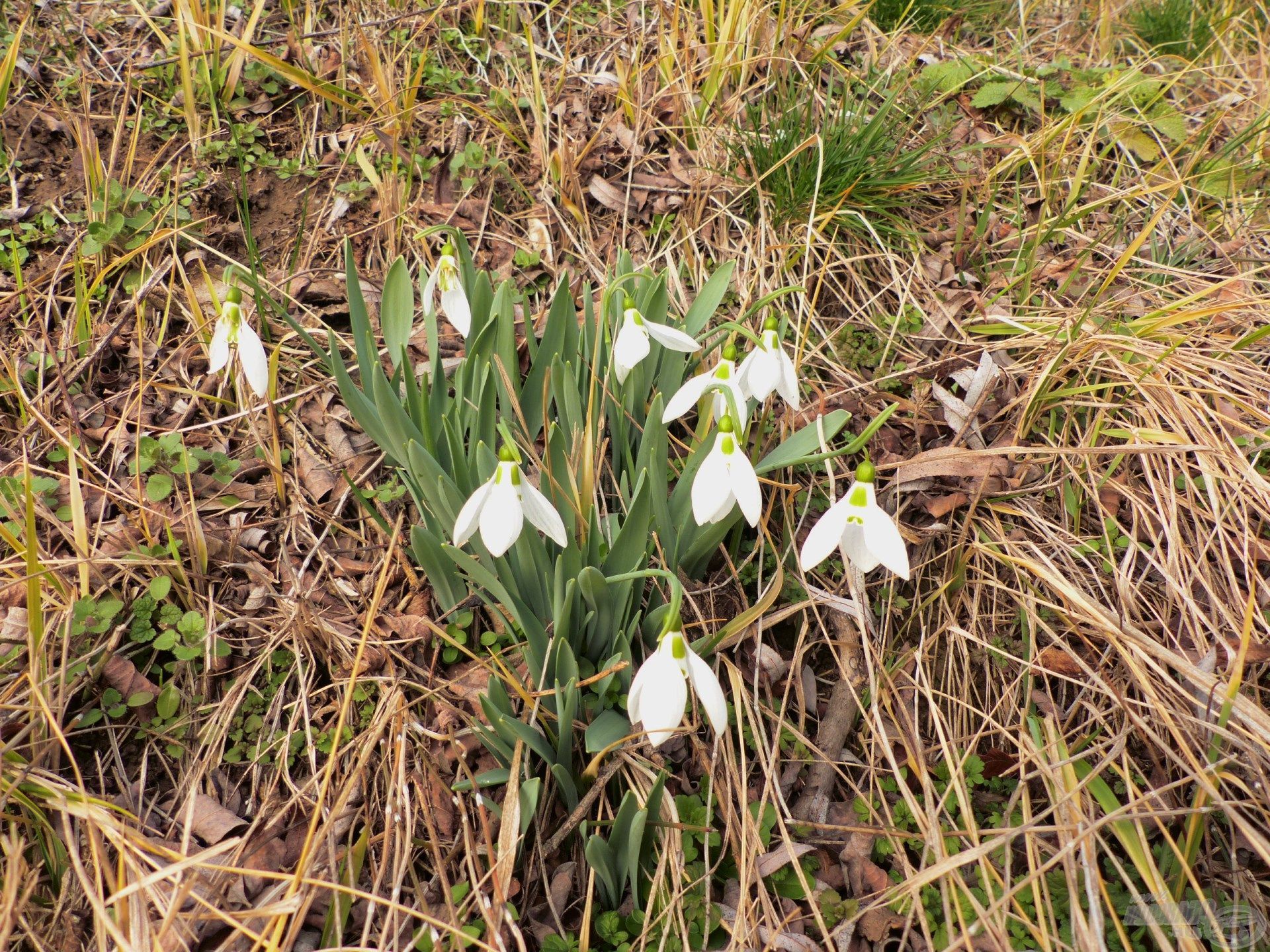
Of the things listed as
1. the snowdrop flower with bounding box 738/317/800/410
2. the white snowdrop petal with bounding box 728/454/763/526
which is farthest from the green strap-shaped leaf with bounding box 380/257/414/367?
the white snowdrop petal with bounding box 728/454/763/526

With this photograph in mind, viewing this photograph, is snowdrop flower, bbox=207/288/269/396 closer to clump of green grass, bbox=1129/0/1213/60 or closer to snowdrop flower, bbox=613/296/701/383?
snowdrop flower, bbox=613/296/701/383

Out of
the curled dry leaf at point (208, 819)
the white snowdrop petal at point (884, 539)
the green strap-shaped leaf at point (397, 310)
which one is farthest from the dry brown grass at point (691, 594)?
the white snowdrop petal at point (884, 539)

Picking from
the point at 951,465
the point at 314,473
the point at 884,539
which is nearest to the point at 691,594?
the point at 884,539

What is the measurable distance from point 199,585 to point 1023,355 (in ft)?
6.47

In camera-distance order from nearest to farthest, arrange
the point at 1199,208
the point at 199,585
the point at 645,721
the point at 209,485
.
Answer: the point at 645,721 → the point at 199,585 → the point at 209,485 → the point at 1199,208

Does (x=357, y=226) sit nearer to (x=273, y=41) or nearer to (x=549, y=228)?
(x=549, y=228)

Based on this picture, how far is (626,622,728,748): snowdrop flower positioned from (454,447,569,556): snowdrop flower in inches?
9.4

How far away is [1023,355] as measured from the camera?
2.12 metres

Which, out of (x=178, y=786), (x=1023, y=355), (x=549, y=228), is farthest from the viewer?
(x=549, y=228)

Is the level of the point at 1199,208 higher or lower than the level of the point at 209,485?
higher

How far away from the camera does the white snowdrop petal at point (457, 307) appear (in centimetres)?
168

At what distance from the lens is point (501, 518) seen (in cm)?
123

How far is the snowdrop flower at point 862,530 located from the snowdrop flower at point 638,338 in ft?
1.33

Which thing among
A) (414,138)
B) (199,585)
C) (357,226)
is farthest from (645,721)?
(414,138)
